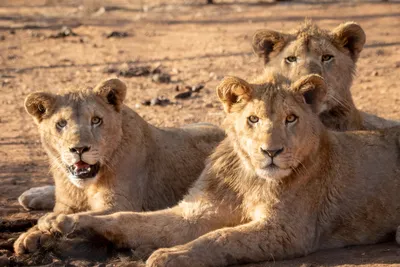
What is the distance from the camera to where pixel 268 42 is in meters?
7.56

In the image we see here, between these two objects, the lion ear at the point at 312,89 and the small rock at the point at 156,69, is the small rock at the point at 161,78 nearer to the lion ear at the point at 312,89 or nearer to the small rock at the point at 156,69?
the small rock at the point at 156,69

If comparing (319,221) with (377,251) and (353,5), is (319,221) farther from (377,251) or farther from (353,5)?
(353,5)

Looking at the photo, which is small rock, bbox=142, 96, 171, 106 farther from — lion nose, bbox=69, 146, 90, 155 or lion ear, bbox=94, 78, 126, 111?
lion nose, bbox=69, 146, 90, 155

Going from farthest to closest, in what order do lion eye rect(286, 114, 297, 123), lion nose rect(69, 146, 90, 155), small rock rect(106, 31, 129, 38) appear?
small rock rect(106, 31, 129, 38) < lion nose rect(69, 146, 90, 155) < lion eye rect(286, 114, 297, 123)

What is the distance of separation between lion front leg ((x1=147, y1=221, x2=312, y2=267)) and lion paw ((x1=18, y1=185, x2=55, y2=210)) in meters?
1.93

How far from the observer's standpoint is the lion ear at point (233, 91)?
19.2 ft

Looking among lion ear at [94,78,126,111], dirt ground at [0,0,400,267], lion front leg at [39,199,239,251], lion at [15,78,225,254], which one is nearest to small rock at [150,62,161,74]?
dirt ground at [0,0,400,267]

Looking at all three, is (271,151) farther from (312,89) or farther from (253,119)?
(312,89)

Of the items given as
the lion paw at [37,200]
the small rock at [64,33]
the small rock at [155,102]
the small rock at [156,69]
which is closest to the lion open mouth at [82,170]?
the lion paw at [37,200]

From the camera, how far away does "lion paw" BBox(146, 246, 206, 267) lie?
5.48 m

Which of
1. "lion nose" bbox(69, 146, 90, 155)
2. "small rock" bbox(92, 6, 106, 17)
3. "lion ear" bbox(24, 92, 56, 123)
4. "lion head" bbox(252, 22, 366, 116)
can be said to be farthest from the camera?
"small rock" bbox(92, 6, 106, 17)

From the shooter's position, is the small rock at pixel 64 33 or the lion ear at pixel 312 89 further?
the small rock at pixel 64 33

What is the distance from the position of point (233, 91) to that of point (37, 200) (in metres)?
2.12

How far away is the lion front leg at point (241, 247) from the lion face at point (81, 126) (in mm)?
1022
